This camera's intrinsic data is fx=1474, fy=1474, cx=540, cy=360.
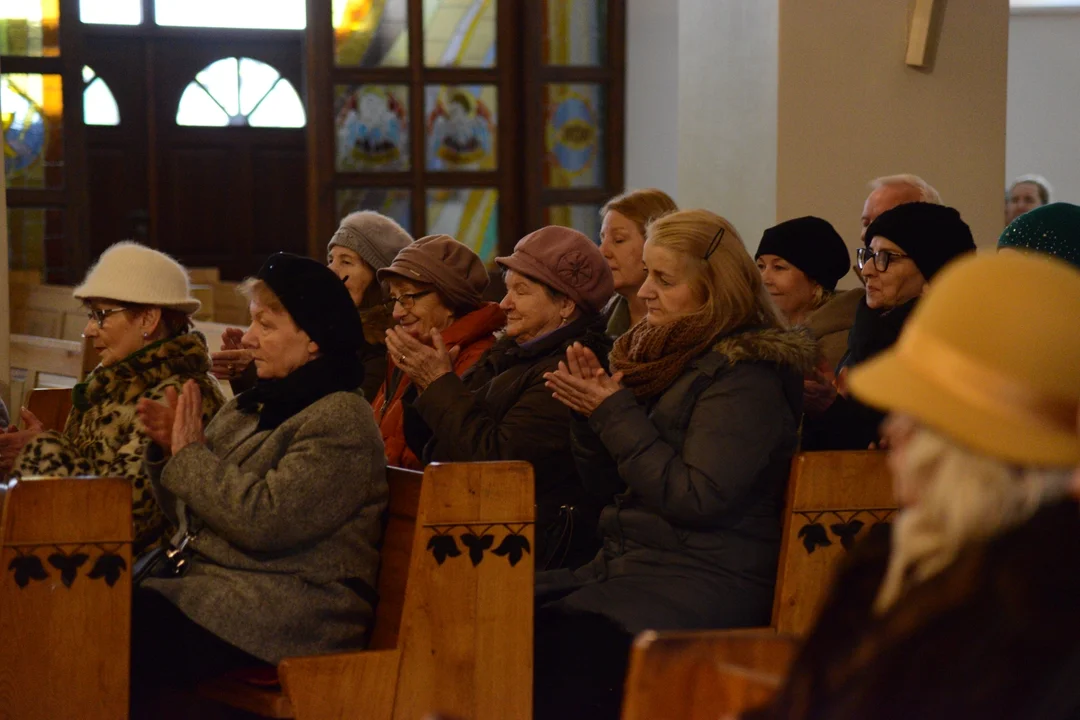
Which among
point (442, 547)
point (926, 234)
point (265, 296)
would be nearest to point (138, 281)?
point (265, 296)

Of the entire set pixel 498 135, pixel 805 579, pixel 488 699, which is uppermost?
pixel 498 135

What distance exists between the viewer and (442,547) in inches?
116

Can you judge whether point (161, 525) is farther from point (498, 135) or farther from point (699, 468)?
point (498, 135)

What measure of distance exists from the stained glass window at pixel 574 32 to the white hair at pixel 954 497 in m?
5.54

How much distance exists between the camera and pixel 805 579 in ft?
10.0

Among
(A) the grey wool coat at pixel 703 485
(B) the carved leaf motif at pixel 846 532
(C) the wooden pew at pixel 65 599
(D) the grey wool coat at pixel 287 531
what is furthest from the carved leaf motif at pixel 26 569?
(B) the carved leaf motif at pixel 846 532

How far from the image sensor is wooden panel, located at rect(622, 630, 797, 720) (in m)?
1.80

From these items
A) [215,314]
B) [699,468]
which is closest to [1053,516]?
[699,468]

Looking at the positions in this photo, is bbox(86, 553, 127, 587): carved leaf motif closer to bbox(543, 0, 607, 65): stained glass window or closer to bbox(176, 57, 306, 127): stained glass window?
bbox(543, 0, 607, 65): stained glass window

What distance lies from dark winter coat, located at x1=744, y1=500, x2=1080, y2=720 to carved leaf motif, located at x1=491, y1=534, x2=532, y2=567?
1528 mm

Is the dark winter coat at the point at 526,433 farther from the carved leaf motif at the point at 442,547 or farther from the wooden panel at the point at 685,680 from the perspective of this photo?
the wooden panel at the point at 685,680

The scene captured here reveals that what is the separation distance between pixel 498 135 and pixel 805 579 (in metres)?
4.18

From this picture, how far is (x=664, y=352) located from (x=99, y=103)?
805cm

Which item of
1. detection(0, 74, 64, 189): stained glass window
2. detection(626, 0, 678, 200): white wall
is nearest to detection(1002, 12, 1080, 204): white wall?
detection(626, 0, 678, 200): white wall
